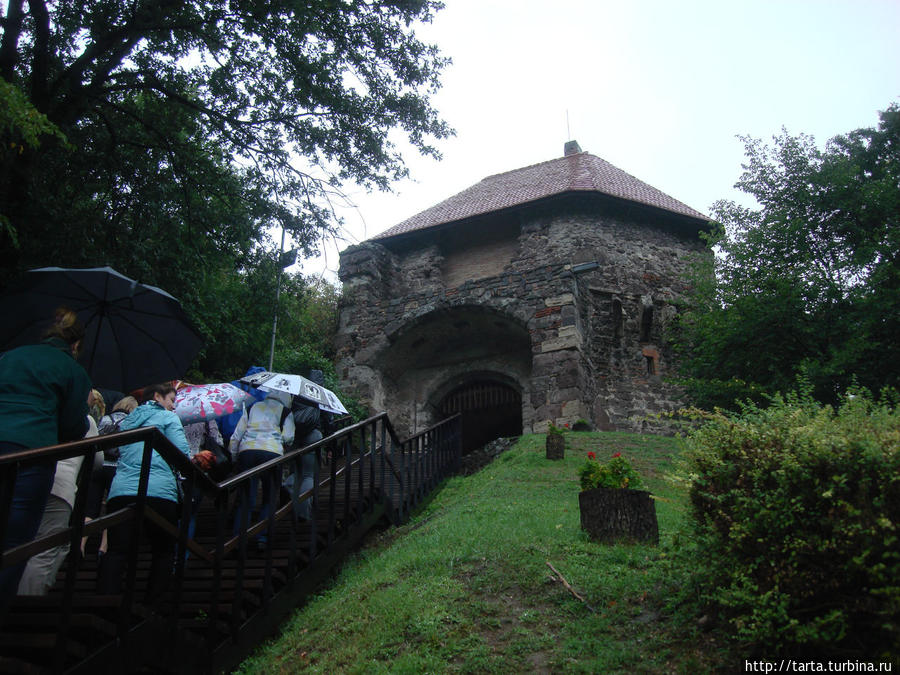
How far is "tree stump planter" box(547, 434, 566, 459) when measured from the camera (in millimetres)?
9875

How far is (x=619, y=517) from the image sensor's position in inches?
211

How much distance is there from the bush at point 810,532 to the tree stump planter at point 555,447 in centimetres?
634

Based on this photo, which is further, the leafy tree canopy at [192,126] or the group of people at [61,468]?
the leafy tree canopy at [192,126]

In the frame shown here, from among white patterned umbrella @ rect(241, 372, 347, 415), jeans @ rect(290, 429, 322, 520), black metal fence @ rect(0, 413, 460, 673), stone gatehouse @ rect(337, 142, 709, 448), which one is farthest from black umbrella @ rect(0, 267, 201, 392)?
stone gatehouse @ rect(337, 142, 709, 448)

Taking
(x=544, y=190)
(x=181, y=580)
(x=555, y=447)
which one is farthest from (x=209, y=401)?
(x=544, y=190)

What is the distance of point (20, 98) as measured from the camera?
5410 millimetres

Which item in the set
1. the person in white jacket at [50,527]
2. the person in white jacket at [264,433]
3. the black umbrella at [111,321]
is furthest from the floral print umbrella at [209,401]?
the person in white jacket at [50,527]

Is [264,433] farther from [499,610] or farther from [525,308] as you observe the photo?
[525,308]

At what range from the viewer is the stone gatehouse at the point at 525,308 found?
13.4m

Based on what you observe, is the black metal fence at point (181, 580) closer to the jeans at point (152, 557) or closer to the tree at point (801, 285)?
the jeans at point (152, 557)

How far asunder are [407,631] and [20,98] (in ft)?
16.5

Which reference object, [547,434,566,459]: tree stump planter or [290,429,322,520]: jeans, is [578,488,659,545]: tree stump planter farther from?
[547,434,566,459]: tree stump planter

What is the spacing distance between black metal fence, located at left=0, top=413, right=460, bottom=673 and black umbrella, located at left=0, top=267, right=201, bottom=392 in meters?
1.43

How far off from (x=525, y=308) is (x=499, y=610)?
9.65m
